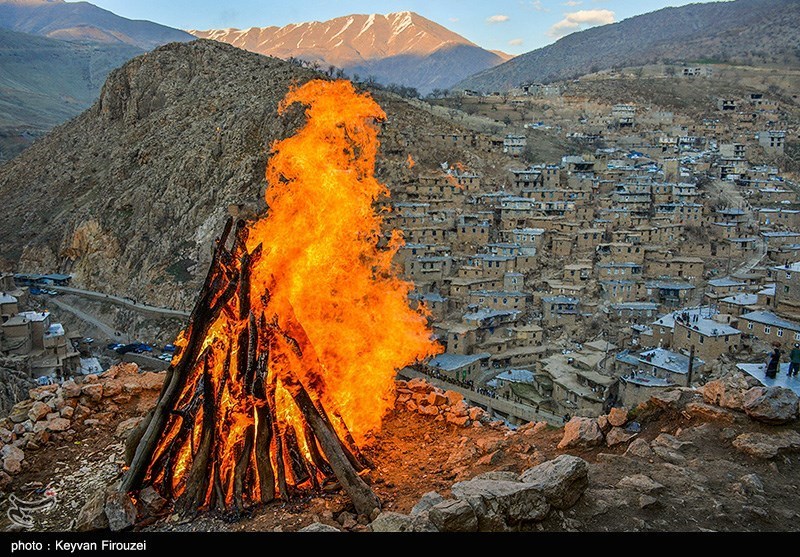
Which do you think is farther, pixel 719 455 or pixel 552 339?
pixel 552 339

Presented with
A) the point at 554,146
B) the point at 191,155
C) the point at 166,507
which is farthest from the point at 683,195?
the point at 166,507

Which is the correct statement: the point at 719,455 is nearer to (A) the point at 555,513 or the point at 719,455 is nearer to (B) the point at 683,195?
(A) the point at 555,513

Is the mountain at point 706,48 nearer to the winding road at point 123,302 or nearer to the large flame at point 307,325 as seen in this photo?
the winding road at point 123,302

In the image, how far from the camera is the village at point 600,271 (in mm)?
30297

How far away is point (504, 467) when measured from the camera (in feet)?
27.7

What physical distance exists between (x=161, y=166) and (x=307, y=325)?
53.0 m

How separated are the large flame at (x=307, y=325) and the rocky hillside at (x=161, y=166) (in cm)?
3636

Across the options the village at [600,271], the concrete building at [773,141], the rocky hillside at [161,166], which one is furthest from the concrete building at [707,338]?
the concrete building at [773,141]

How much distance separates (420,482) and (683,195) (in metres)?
51.4

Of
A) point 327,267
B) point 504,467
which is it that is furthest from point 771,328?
point 327,267

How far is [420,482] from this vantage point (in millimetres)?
8484

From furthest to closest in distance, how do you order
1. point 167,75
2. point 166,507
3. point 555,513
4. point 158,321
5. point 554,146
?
point 554,146
point 167,75
point 158,321
point 166,507
point 555,513

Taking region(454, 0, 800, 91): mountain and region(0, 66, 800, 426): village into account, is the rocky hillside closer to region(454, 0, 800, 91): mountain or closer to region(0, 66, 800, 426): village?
region(0, 66, 800, 426): village

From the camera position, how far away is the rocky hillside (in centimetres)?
5119
